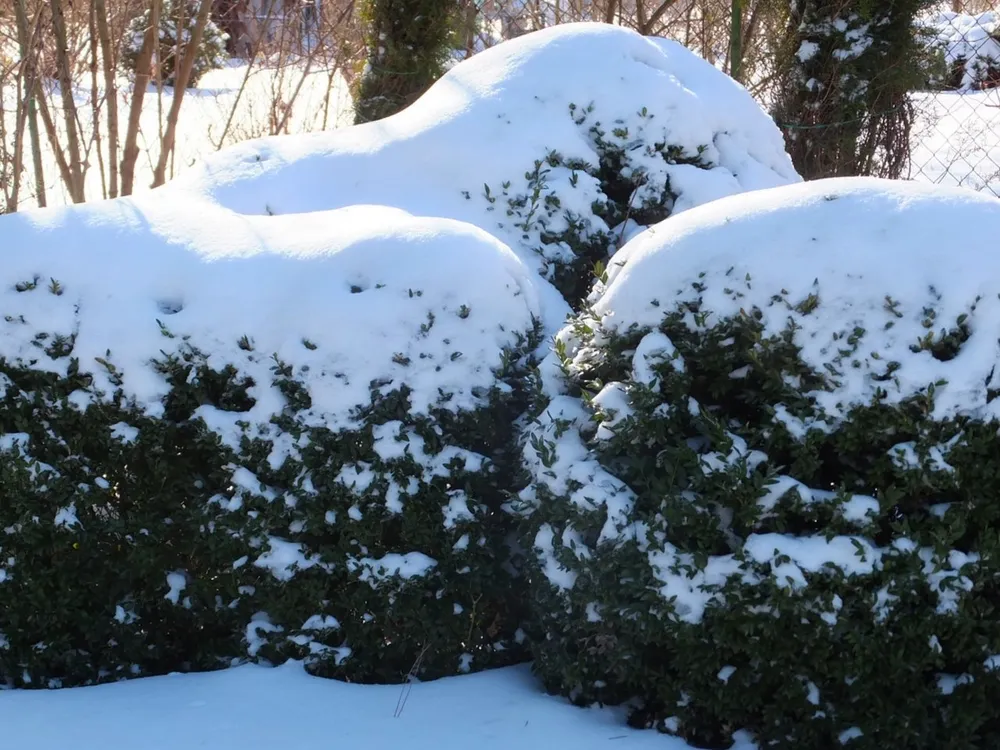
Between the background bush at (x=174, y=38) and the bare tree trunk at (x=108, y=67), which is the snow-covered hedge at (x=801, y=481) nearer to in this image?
the bare tree trunk at (x=108, y=67)

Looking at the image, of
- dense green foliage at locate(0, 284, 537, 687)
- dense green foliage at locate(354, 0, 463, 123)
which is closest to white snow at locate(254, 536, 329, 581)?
dense green foliage at locate(0, 284, 537, 687)

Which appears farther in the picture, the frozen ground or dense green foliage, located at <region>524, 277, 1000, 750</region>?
the frozen ground

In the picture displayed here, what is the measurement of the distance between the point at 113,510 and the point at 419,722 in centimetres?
115

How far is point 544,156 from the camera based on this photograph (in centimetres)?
383

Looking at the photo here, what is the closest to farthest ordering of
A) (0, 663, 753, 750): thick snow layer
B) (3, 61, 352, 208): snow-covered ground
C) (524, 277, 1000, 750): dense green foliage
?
(524, 277, 1000, 750): dense green foliage, (0, 663, 753, 750): thick snow layer, (3, 61, 352, 208): snow-covered ground

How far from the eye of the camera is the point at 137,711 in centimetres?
279

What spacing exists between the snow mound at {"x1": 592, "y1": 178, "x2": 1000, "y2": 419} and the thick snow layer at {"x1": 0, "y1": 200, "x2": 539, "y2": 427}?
469 mm

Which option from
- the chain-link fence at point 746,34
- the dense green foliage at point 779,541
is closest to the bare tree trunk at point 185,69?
the chain-link fence at point 746,34

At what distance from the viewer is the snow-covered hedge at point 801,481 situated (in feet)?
7.97

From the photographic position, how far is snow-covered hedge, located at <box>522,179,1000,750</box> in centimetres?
243

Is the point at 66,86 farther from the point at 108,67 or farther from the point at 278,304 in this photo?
the point at 278,304

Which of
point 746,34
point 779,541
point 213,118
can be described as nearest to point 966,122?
point 746,34

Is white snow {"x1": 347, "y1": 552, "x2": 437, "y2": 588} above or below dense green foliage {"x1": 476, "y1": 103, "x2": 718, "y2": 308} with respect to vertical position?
below

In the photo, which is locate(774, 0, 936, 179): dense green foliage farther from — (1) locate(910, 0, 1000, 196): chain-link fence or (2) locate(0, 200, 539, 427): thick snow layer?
(2) locate(0, 200, 539, 427): thick snow layer
